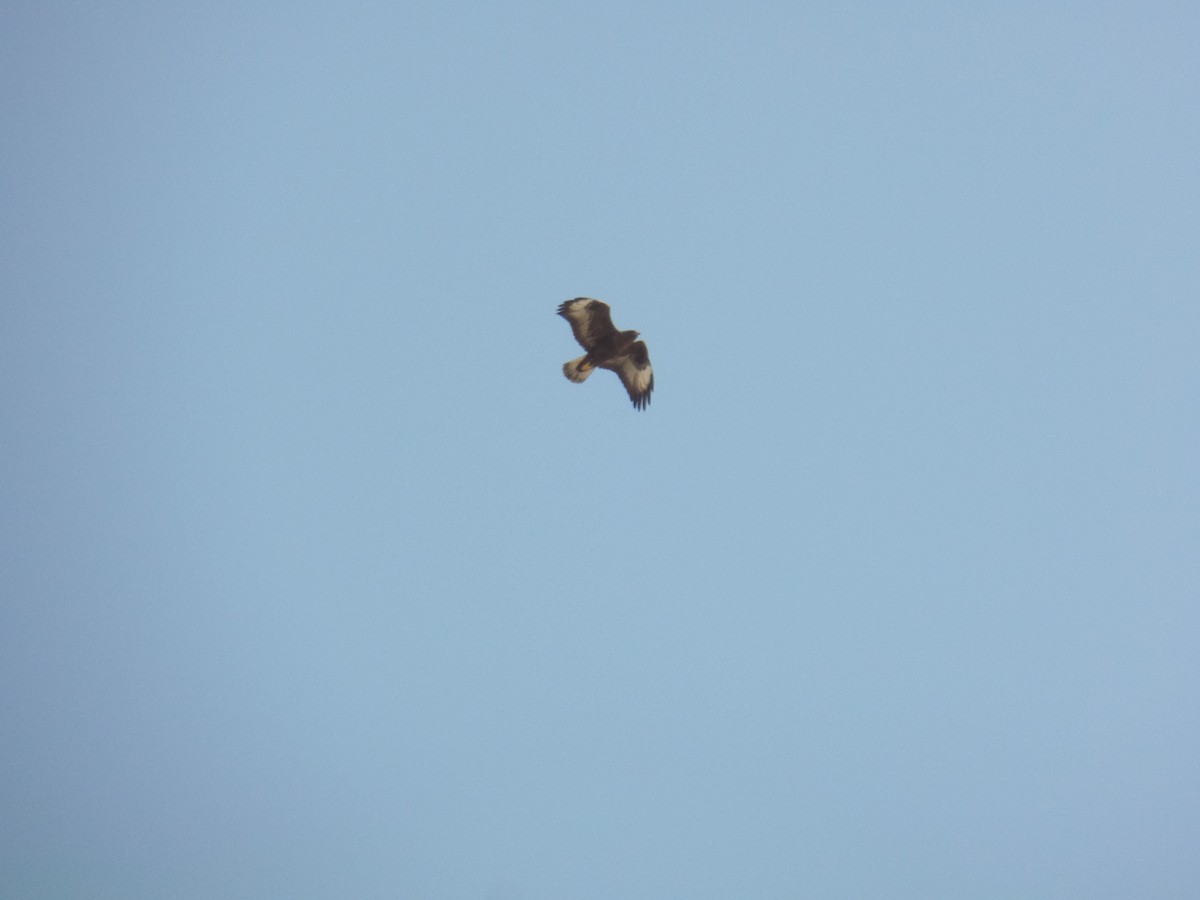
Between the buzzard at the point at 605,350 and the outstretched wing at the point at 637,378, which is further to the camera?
the outstretched wing at the point at 637,378

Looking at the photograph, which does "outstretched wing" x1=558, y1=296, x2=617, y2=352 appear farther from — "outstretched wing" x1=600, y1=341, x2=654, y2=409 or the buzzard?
"outstretched wing" x1=600, y1=341, x2=654, y2=409

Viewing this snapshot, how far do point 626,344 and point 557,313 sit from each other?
3.40 feet

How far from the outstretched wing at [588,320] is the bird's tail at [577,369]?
21cm

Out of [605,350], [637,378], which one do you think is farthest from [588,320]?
[637,378]

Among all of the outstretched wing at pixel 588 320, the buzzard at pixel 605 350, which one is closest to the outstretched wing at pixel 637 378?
the buzzard at pixel 605 350

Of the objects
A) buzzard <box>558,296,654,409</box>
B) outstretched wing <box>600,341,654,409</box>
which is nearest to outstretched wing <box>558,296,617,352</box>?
buzzard <box>558,296,654,409</box>

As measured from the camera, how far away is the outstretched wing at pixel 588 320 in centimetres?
1973

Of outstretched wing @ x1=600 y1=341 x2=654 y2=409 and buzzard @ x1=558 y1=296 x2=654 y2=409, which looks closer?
buzzard @ x1=558 y1=296 x2=654 y2=409

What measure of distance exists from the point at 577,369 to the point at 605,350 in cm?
44

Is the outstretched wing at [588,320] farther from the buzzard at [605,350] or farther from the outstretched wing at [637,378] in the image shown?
the outstretched wing at [637,378]

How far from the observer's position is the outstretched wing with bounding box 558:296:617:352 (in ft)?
64.7

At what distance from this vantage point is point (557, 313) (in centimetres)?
1983

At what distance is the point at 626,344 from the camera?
2020cm

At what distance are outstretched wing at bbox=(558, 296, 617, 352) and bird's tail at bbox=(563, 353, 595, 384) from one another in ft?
0.69
